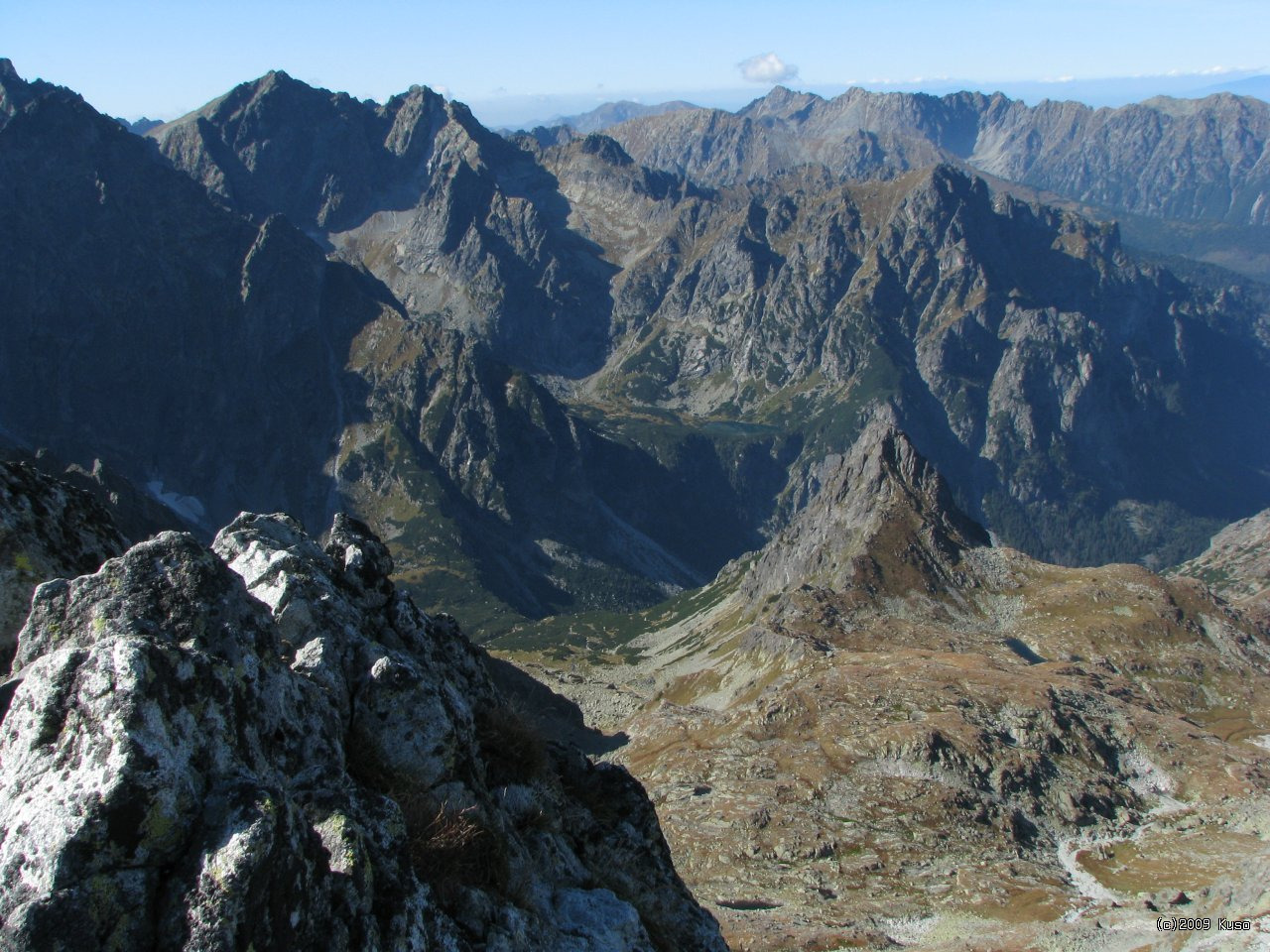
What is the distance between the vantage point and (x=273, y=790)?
45.2 ft

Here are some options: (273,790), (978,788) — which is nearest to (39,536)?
(273,790)

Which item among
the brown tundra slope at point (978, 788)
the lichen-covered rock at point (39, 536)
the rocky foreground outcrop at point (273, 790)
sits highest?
the lichen-covered rock at point (39, 536)

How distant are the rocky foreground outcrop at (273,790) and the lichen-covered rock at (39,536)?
2.70 meters

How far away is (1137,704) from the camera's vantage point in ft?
364

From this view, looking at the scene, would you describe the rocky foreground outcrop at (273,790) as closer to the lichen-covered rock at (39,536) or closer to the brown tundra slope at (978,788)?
the lichen-covered rock at (39,536)

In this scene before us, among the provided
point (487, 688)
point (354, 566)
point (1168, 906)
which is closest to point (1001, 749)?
point (1168, 906)

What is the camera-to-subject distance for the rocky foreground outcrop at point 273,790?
1231 cm

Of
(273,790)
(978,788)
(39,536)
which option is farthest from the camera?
(978,788)

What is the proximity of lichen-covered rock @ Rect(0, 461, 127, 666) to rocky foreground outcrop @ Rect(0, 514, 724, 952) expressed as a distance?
2.70 meters

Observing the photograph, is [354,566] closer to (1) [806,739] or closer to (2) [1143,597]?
(1) [806,739]

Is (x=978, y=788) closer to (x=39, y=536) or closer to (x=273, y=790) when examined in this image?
(x=39, y=536)

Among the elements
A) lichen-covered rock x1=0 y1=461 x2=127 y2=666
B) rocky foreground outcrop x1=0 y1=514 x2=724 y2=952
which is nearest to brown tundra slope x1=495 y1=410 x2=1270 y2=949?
rocky foreground outcrop x1=0 y1=514 x2=724 y2=952

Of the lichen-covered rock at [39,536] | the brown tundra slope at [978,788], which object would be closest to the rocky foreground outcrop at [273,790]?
the lichen-covered rock at [39,536]

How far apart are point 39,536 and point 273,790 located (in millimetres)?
11673
